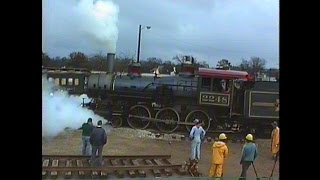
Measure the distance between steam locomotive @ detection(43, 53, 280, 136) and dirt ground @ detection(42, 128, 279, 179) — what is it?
0.31 m

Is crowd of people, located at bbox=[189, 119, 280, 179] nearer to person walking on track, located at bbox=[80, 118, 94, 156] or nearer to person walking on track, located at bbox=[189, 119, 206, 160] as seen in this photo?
person walking on track, located at bbox=[189, 119, 206, 160]

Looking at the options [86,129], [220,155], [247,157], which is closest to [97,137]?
[86,129]

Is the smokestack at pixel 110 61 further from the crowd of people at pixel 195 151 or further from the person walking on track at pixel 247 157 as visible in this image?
the person walking on track at pixel 247 157

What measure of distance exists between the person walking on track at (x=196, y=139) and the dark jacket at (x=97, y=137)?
1.08m

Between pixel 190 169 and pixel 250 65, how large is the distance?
4.39ft

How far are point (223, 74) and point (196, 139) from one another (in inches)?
43.4

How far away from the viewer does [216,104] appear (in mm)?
6090

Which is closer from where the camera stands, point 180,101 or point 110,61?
point 110,61

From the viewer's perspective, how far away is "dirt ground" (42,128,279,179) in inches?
165

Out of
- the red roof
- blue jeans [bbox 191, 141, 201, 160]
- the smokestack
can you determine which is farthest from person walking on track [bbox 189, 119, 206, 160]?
the smokestack

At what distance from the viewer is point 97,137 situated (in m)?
4.27

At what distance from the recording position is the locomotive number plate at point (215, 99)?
607cm

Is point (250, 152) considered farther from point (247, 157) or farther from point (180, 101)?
point (180, 101)
